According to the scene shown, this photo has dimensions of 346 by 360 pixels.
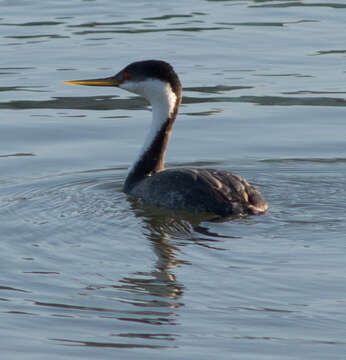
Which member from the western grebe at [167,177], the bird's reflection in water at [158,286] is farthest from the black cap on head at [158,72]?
the bird's reflection in water at [158,286]

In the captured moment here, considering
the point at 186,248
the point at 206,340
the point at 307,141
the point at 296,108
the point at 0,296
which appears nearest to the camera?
the point at 206,340

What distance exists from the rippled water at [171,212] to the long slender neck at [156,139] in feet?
1.11

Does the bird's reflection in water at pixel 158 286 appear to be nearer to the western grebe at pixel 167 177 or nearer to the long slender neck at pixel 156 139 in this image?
the western grebe at pixel 167 177

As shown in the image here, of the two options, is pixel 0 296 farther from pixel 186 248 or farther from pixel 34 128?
pixel 34 128

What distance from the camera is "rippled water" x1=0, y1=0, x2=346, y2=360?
6.47 meters

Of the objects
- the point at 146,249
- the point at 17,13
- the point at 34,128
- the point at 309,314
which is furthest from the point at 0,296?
the point at 17,13

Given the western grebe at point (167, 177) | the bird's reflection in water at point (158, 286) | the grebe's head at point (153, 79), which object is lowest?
the bird's reflection in water at point (158, 286)

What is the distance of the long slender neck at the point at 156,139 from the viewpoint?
33.5ft

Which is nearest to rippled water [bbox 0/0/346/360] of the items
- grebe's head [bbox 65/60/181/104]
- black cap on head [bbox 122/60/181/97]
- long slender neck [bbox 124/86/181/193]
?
long slender neck [bbox 124/86/181/193]

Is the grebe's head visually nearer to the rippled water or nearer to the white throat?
the white throat

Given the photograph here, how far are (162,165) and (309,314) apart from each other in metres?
4.14

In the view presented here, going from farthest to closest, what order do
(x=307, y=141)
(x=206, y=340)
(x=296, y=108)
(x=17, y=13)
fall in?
(x=17, y=13) → (x=296, y=108) → (x=307, y=141) → (x=206, y=340)

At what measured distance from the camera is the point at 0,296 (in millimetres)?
7098

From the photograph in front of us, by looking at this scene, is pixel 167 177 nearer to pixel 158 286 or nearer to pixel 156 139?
pixel 156 139
